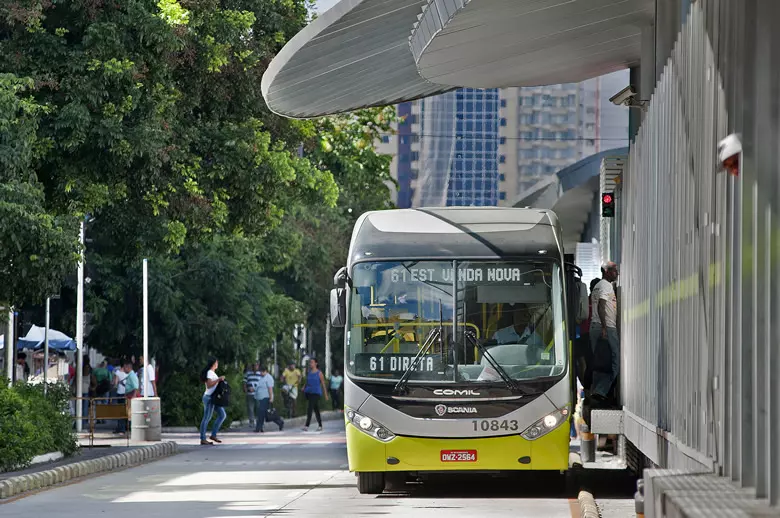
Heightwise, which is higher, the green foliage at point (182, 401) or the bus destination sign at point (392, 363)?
the bus destination sign at point (392, 363)

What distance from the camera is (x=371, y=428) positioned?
56.2 feet

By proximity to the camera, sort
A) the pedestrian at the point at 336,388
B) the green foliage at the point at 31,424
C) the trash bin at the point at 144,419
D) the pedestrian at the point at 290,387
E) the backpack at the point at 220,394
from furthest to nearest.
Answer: the pedestrian at the point at 336,388 → the pedestrian at the point at 290,387 → the backpack at the point at 220,394 → the trash bin at the point at 144,419 → the green foliage at the point at 31,424

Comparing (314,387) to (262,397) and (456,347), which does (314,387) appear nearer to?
(262,397)

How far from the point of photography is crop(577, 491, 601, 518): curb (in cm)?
1404

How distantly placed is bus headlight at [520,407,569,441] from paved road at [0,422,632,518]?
75 cm

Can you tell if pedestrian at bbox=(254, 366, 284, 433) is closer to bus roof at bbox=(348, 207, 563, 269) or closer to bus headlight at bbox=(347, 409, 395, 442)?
bus roof at bbox=(348, 207, 563, 269)

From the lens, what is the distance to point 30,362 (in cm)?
4903

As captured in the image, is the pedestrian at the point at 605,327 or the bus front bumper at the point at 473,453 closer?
the bus front bumper at the point at 473,453

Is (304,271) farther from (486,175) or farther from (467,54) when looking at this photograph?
(467,54)

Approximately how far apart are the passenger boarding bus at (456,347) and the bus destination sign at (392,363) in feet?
0.04

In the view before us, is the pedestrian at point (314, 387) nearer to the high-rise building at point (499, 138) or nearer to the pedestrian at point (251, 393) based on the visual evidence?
the pedestrian at point (251, 393)

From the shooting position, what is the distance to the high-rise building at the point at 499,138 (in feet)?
232

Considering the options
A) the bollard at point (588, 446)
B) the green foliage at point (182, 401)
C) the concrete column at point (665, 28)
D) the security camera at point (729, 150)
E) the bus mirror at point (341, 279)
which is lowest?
the green foliage at point (182, 401)

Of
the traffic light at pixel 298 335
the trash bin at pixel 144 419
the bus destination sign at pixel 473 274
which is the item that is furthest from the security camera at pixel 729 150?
the traffic light at pixel 298 335
